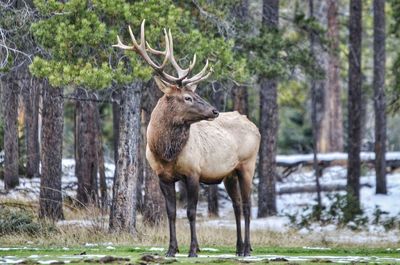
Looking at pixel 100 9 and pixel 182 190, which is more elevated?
pixel 100 9

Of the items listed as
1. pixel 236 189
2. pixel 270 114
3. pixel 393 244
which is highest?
pixel 270 114

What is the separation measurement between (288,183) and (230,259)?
22.7m

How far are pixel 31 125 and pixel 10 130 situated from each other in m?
2.68

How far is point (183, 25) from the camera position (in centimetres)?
2088

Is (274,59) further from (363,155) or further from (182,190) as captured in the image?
(363,155)

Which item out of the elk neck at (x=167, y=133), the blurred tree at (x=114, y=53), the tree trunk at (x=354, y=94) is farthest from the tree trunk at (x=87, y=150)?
the elk neck at (x=167, y=133)

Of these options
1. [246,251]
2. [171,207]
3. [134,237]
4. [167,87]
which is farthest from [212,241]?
[167,87]

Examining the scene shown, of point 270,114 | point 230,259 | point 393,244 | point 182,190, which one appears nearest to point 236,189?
point 230,259

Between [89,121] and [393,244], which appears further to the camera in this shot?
[89,121]

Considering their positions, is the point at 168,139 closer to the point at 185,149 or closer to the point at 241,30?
the point at 185,149

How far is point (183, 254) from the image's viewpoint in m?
14.9

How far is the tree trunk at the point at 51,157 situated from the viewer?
21750 millimetres

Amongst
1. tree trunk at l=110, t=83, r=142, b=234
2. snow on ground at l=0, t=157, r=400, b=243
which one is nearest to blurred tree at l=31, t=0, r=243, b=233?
tree trunk at l=110, t=83, r=142, b=234

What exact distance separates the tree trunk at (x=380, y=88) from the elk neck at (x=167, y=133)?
16712 mm
